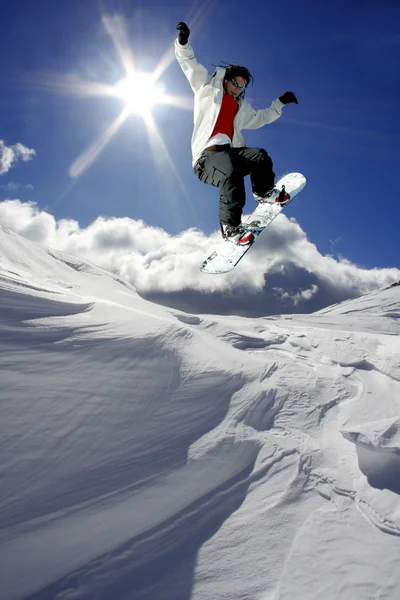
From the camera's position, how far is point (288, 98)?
6297 mm

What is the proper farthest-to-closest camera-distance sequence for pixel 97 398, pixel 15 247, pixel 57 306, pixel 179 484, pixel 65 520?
pixel 15 247 → pixel 57 306 → pixel 97 398 → pixel 179 484 → pixel 65 520

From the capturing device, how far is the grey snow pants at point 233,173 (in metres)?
5.26

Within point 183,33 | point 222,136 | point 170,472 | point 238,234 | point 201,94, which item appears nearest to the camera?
point 170,472

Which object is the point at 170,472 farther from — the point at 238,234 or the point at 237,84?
the point at 237,84

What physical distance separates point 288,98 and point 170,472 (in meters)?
6.53

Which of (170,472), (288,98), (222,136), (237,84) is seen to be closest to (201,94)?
(237,84)

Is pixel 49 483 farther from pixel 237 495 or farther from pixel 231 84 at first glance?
pixel 231 84

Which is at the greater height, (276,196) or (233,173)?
(276,196)

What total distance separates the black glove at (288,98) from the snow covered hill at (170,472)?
15.9ft

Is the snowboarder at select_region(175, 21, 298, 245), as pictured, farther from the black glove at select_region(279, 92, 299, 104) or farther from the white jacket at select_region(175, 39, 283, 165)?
the black glove at select_region(279, 92, 299, 104)

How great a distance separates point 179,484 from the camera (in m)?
2.73

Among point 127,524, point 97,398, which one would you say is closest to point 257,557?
point 127,524

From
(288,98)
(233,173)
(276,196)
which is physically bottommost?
(233,173)

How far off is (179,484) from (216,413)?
3.31 feet
